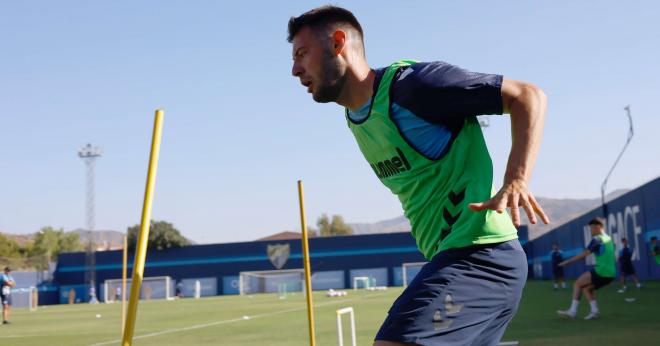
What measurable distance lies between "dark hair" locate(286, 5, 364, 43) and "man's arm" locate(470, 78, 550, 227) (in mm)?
926

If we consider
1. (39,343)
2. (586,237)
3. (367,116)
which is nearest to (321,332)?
(39,343)

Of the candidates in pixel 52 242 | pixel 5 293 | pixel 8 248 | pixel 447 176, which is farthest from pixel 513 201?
pixel 52 242

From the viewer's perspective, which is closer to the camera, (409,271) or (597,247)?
(597,247)

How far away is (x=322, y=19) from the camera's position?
3.62 m

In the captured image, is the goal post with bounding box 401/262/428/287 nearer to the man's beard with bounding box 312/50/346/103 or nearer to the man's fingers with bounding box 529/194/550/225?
Answer: the man's beard with bounding box 312/50/346/103

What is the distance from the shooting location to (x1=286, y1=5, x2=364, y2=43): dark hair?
360 cm

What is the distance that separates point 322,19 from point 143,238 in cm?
130

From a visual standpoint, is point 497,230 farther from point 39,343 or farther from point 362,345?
point 39,343

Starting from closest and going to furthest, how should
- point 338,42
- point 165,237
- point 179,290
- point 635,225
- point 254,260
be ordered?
point 338,42, point 635,225, point 179,290, point 254,260, point 165,237

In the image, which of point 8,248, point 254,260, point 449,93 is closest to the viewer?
point 449,93

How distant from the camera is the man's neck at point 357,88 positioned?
3.45 m

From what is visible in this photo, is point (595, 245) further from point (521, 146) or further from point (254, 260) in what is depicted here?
point (254, 260)

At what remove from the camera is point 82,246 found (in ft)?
511

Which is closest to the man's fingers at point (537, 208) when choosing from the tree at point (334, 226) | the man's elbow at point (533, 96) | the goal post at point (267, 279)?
the man's elbow at point (533, 96)
